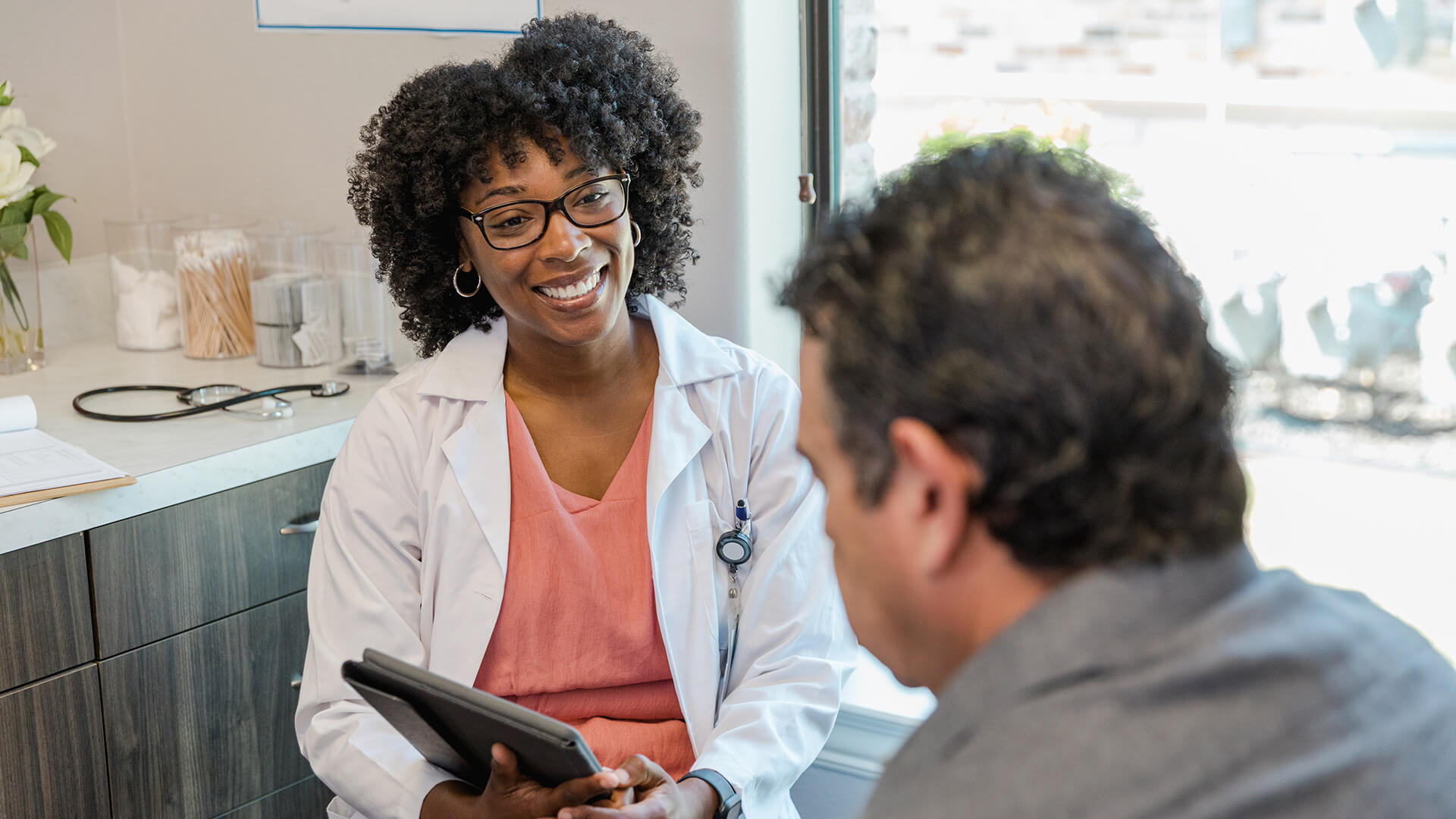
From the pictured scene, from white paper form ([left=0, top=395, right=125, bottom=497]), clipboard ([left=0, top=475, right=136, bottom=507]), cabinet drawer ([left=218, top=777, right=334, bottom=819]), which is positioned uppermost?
white paper form ([left=0, top=395, right=125, bottom=497])

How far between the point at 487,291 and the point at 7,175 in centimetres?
90

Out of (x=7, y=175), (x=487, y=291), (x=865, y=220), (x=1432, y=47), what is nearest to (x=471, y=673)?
(x=487, y=291)

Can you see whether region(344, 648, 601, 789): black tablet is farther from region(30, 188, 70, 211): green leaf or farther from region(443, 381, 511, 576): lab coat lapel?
region(30, 188, 70, 211): green leaf

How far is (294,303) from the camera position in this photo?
2240mm

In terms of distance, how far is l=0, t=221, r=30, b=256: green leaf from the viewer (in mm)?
2148

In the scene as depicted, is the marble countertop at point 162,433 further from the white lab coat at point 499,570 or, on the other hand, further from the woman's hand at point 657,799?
the woman's hand at point 657,799

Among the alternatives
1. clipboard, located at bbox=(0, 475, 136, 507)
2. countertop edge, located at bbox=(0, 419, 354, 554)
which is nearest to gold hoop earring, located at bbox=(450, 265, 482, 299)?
countertop edge, located at bbox=(0, 419, 354, 554)

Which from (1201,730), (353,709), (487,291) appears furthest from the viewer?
(487,291)

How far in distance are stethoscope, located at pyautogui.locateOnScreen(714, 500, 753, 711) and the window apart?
1.73 ft

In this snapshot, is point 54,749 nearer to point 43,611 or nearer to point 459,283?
point 43,611

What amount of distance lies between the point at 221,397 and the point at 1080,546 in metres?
1.70

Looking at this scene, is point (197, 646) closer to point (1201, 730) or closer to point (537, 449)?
point (537, 449)

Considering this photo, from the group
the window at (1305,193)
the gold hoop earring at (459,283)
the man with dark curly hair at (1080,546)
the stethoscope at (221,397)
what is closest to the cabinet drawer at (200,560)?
the stethoscope at (221,397)

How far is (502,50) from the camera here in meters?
2.02
